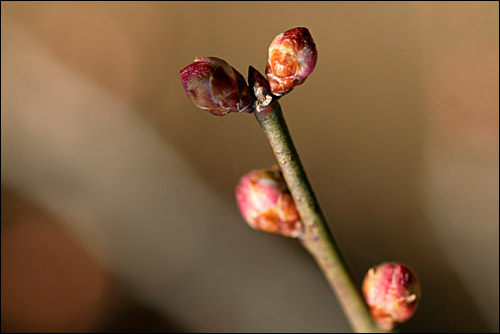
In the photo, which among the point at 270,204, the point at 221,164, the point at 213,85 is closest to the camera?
the point at 213,85

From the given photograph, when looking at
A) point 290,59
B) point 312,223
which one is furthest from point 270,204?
point 290,59

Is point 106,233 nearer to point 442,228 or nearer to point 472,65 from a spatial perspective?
point 442,228

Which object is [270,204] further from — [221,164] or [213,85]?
[221,164]

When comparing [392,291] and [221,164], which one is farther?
[221,164]

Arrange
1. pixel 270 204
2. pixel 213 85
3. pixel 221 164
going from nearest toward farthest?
pixel 213 85, pixel 270 204, pixel 221 164

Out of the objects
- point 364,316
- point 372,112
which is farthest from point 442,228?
point 364,316

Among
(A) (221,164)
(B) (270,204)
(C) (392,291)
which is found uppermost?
(A) (221,164)

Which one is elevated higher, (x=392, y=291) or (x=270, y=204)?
(x=270, y=204)
